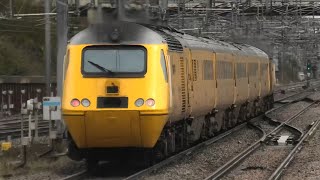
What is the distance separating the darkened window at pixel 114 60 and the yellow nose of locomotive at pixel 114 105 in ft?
0.21

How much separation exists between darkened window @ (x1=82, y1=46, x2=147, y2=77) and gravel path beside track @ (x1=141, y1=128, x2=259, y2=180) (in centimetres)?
211

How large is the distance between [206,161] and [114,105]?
394cm

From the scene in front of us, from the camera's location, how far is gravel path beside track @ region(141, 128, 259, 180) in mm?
13109

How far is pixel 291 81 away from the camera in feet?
343

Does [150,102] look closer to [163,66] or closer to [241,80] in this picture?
[163,66]

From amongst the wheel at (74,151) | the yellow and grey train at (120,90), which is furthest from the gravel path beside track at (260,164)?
the wheel at (74,151)

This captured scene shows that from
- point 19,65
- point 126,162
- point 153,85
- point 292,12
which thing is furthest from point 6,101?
point 153,85

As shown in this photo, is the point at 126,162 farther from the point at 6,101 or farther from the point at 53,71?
the point at 53,71

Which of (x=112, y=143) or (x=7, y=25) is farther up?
(x=7, y=25)

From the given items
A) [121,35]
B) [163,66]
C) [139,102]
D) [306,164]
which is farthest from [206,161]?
[121,35]

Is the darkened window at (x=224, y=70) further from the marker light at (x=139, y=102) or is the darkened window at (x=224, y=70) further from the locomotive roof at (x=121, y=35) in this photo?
the marker light at (x=139, y=102)

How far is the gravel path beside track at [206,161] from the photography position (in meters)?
13.1

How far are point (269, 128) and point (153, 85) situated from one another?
46.4 ft

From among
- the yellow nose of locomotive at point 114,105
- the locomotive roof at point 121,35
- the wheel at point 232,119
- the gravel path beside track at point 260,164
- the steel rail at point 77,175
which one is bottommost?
the gravel path beside track at point 260,164
